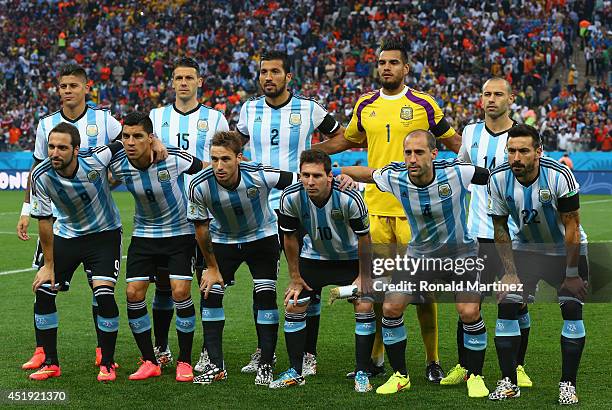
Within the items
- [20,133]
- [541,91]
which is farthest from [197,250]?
[20,133]

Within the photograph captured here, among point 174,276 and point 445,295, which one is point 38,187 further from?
point 445,295

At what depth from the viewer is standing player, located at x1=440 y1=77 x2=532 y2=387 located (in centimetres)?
766

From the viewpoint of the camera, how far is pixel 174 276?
7805 millimetres

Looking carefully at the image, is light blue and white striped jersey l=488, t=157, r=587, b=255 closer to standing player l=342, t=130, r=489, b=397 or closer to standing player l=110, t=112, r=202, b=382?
standing player l=342, t=130, r=489, b=397

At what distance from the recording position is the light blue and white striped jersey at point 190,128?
862 cm

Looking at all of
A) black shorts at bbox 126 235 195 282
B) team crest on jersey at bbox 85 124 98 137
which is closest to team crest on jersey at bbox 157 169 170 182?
black shorts at bbox 126 235 195 282

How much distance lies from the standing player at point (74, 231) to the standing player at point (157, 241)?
5.8 inches

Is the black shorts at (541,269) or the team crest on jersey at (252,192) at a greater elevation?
the team crest on jersey at (252,192)

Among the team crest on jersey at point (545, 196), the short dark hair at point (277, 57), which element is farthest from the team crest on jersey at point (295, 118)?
the team crest on jersey at point (545, 196)

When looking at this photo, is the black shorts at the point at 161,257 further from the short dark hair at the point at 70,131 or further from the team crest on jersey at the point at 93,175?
the short dark hair at the point at 70,131

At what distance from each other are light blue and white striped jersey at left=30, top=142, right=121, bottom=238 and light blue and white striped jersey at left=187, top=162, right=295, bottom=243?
0.77m

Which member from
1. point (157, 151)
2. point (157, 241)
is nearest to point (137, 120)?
point (157, 151)

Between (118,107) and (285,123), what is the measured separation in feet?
92.1

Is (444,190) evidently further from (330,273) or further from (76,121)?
(76,121)
